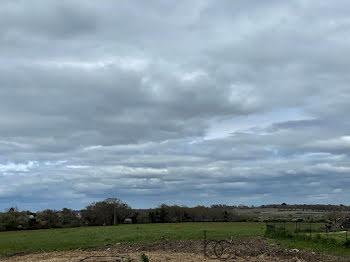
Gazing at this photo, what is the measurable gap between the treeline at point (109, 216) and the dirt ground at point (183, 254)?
3256 centimetres

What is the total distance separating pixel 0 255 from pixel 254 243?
51.1 feet

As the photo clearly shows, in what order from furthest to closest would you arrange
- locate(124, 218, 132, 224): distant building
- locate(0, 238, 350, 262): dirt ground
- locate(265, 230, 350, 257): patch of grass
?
locate(124, 218, 132, 224): distant building → locate(265, 230, 350, 257): patch of grass → locate(0, 238, 350, 262): dirt ground

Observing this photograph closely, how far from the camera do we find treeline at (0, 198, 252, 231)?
5988cm

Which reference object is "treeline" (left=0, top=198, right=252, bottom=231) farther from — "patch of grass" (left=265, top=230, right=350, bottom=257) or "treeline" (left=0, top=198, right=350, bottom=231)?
"patch of grass" (left=265, top=230, right=350, bottom=257)

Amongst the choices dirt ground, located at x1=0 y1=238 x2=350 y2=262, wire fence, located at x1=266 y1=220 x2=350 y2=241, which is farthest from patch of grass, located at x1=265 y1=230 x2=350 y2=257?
dirt ground, located at x1=0 y1=238 x2=350 y2=262

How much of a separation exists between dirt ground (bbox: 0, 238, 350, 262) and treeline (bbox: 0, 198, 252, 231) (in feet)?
107

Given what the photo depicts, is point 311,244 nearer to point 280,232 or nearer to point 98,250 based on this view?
point 280,232

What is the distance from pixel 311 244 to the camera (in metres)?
27.0

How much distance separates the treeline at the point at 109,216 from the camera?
196 feet

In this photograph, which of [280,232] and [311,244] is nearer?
[311,244]

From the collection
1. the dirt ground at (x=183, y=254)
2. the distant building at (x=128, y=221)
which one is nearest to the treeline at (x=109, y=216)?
the distant building at (x=128, y=221)

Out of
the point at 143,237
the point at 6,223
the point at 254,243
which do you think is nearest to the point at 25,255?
the point at 143,237

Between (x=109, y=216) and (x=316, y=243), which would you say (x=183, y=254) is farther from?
(x=109, y=216)

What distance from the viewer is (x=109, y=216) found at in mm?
67250
